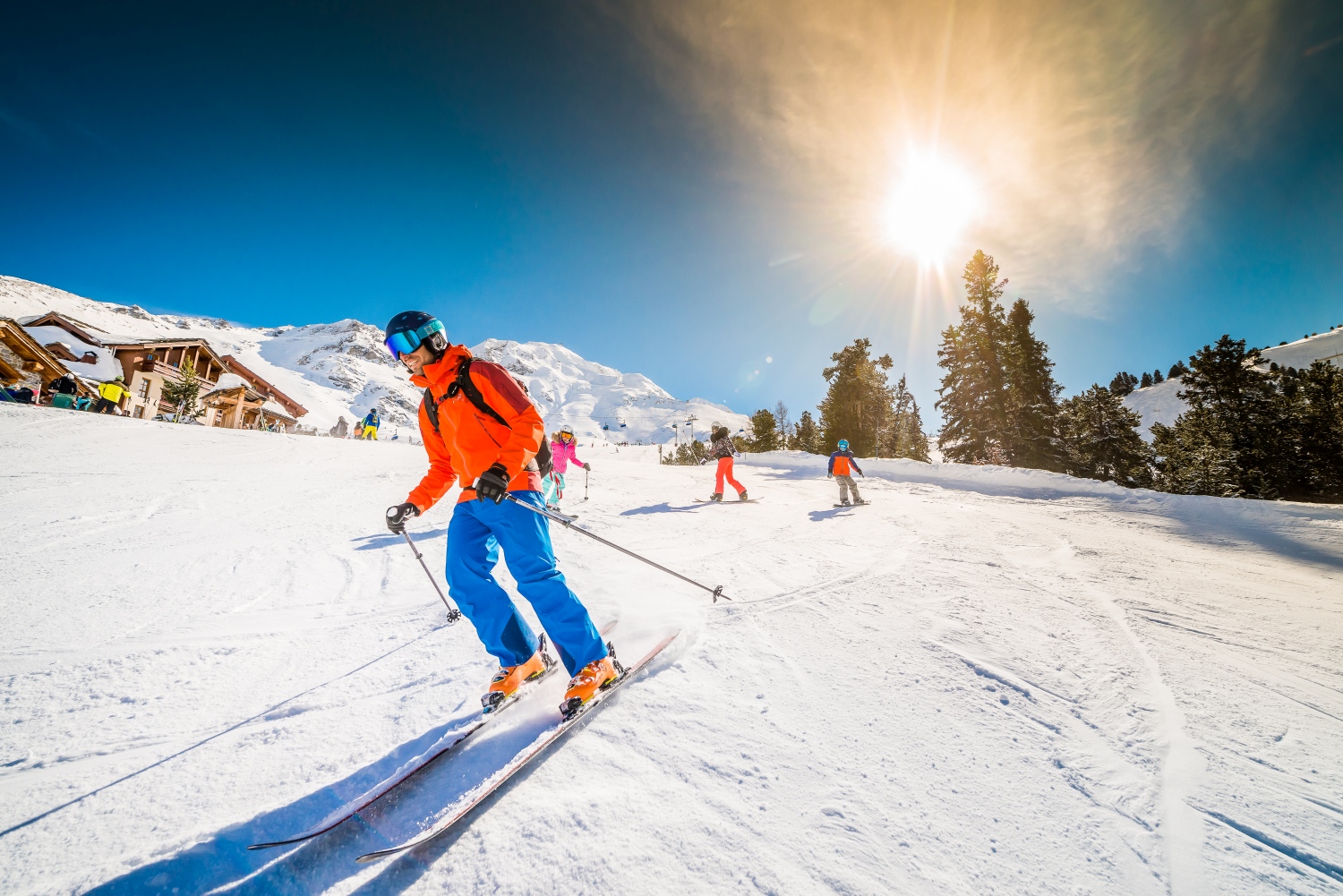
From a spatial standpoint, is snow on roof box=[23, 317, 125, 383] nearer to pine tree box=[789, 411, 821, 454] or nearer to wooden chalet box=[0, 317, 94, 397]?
wooden chalet box=[0, 317, 94, 397]

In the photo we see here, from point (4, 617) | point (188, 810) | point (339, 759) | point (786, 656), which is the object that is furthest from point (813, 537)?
point (4, 617)

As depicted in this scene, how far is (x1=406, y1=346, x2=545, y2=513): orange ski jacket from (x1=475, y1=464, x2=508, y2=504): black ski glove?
0.08 meters

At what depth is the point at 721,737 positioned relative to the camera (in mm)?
2232

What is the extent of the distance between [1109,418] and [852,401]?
13939 millimetres

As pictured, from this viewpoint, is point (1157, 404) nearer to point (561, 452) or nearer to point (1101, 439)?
point (1101, 439)

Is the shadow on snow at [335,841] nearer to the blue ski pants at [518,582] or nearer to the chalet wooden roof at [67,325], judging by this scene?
the blue ski pants at [518,582]

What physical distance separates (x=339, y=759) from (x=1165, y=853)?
3.35m

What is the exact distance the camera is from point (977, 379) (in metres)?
27.4

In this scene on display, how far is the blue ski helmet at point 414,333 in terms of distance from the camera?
276 cm

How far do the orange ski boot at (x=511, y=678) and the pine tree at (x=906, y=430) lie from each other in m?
43.4

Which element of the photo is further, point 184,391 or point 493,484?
point 184,391

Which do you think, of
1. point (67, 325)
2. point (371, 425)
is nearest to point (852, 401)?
point (371, 425)

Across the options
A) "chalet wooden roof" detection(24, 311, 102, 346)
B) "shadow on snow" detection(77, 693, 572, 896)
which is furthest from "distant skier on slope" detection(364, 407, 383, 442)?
"shadow on snow" detection(77, 693, 572, 896)

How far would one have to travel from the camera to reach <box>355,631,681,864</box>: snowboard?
1604 mm
